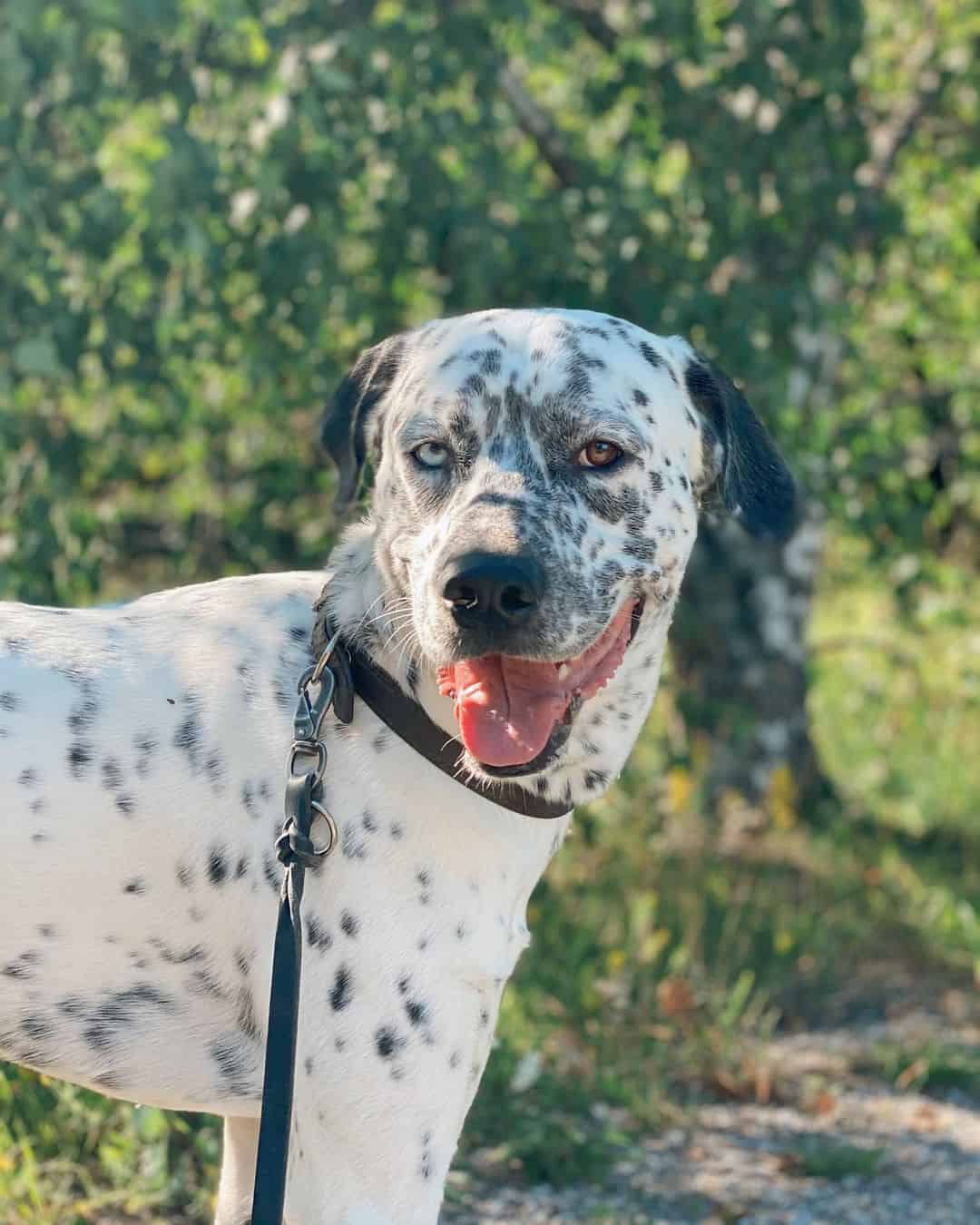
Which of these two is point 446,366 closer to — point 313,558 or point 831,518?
point 313,558

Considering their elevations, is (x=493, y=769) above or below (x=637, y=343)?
below

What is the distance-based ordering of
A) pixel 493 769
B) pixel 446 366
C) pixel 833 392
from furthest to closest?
pixel 833 392 < pixel 446 366 < pixel 493 769

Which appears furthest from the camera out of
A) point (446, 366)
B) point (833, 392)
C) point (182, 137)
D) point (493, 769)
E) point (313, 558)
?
point (833, 392)

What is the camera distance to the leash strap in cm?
217

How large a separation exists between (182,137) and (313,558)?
1537 millimetres

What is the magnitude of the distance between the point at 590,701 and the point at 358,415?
725 millimetres

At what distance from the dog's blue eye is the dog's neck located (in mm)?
179

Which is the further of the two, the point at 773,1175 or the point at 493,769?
the point at 773,1175

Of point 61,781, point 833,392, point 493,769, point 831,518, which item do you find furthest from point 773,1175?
A: point 833,392

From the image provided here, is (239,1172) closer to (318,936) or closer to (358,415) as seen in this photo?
(318,936)

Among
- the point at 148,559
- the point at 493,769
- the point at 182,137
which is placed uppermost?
the point at 182,137

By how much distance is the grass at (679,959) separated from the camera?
130 inches

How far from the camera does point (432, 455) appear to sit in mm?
2541

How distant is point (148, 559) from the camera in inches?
205
